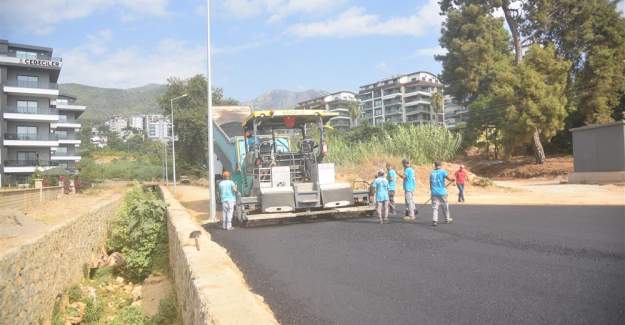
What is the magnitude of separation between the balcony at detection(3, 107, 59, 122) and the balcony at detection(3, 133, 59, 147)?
1.67m

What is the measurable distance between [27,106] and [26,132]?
2657 millimetres

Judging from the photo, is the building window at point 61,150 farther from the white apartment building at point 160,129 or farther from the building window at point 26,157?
the building window at point 26,157

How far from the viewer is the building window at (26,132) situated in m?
46.8

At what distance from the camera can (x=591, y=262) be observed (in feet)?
19.2

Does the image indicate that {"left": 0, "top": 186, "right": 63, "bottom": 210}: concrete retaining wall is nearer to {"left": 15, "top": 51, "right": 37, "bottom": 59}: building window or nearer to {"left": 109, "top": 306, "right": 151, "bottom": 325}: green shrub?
{"left": 109, "top": 306, "right": 151, "bottom": 325}: green shrub

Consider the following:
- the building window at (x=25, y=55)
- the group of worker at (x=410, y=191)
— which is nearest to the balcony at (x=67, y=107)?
the building window at (x=25, y=55)

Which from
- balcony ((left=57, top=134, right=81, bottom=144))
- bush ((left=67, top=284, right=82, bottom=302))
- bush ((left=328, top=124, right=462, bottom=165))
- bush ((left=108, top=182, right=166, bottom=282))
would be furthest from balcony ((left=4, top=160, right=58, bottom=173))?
bush ((left=67, top=284, right=82, bottom=302))

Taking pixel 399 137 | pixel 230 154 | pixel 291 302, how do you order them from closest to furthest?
1. pixel 291 302
2. pixel 230 154
3. pixel 399 137

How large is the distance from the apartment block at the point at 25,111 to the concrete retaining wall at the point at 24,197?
763 inches

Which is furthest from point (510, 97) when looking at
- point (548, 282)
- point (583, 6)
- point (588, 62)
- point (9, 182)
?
point (9, 182)

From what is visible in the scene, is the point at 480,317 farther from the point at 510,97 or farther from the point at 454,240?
the point at 510,97

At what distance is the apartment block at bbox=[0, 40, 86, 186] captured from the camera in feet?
149

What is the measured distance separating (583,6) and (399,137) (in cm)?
1966

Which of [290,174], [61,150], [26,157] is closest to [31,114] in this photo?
[26,157]
